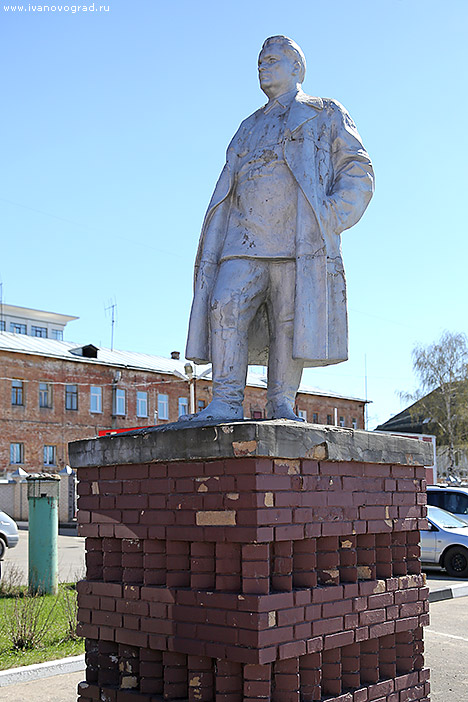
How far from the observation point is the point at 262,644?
3.24 m

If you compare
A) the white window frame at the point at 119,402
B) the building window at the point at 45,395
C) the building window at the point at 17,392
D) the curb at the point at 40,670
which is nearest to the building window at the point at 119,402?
the white window frame at the point at 119,402

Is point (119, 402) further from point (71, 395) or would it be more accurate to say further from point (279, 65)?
point (279, 65)

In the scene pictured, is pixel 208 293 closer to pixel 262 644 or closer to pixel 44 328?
pixel 262 644

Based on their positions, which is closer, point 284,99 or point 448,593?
point 284,99

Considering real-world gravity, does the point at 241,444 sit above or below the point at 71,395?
below

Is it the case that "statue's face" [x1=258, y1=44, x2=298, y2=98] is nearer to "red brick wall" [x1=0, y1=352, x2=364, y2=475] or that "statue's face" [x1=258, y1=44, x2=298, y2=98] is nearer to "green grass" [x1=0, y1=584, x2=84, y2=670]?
"green grass" [x1=0, y1=584, x2=84, y2=670]

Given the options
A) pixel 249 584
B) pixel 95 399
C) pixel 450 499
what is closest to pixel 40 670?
pixel 249 584

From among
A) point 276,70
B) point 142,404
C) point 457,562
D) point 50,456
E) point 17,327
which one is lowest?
point 457,562

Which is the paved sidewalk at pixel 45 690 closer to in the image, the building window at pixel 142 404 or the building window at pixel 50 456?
the building window at pixel 50 456

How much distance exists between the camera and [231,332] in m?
4.09

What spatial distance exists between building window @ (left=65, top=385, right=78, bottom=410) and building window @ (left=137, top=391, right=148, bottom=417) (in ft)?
11.5

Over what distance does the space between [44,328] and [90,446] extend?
67612 mm

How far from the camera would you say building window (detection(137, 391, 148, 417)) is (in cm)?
4162

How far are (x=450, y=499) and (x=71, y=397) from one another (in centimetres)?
2501
